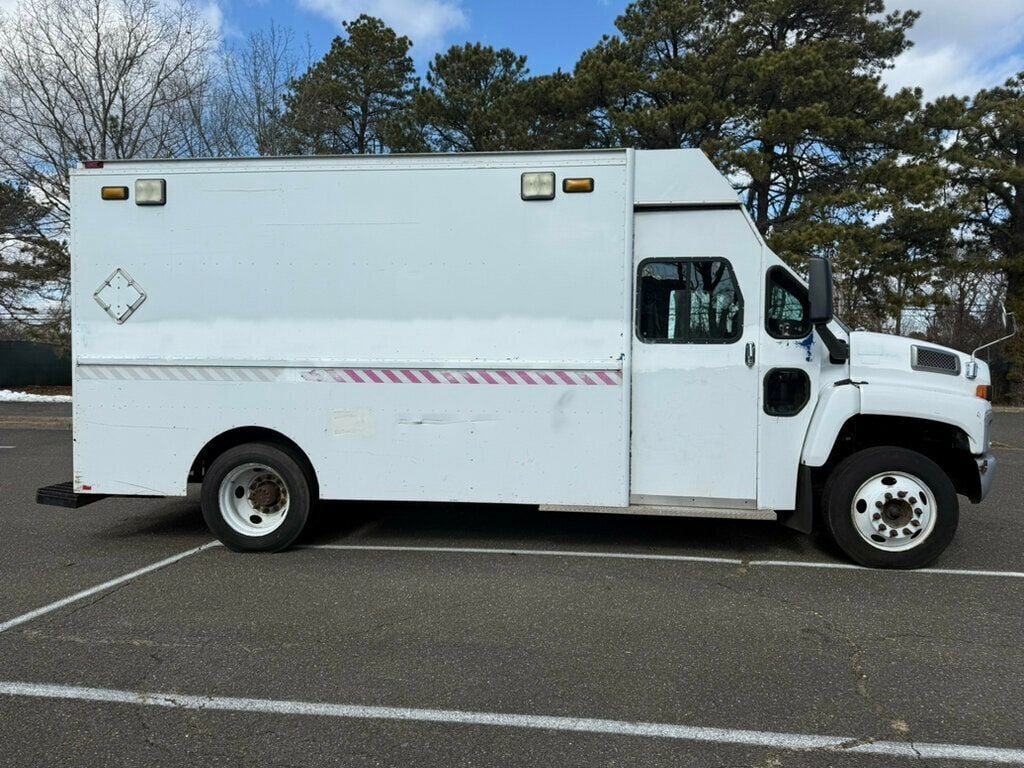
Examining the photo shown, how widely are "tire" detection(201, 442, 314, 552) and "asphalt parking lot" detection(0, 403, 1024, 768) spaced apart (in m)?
0.18

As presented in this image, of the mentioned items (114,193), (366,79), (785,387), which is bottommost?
(785,387)

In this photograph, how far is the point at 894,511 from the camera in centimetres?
517

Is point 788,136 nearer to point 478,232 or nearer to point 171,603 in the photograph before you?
point 478,232

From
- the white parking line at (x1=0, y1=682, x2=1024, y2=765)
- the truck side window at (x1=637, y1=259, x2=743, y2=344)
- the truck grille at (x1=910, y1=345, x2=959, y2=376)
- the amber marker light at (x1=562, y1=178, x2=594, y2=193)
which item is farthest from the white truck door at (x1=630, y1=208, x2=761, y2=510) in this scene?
the white parking line at (x1=0, y1=682, x2=1024, y2=765)

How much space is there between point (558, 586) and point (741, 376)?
196 centimetres

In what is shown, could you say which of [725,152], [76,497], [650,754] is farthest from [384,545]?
[725,152]

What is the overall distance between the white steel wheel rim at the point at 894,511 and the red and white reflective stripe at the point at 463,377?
191cm

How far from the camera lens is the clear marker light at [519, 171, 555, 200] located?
525 cm

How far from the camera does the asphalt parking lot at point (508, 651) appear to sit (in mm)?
3014

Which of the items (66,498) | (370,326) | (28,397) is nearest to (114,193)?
(370,326)

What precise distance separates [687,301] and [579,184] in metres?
1.14

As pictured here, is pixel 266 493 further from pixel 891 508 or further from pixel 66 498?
pixel 891 508

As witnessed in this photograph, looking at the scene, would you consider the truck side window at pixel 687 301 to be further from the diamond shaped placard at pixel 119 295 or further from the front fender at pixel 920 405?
the diamond shaped placard at pixel 119 295

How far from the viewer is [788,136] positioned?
18.2m
